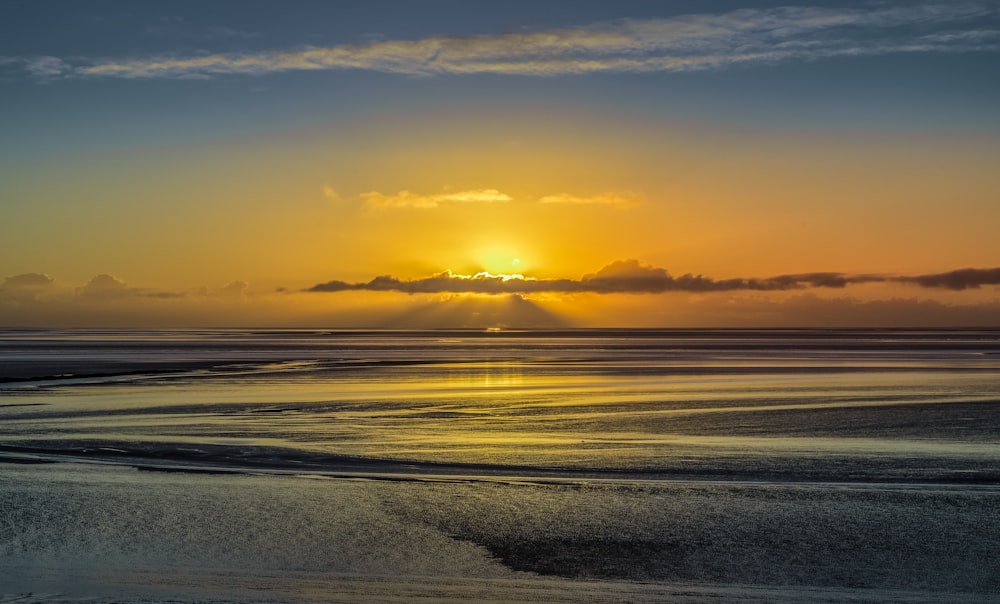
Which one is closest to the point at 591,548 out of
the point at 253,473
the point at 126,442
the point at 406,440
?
the point at 253,473

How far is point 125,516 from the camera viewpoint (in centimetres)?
1372

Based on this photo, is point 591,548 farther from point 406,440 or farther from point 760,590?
point 406,440

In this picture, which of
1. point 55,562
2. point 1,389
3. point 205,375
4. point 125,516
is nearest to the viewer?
point 55,562

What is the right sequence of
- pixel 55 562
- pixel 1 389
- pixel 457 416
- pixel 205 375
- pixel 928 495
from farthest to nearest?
pixel 205 375
pixel 1 389
pixel 457 416
pixel 928 495
pixel 55 562

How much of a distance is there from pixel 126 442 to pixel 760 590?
53.3 ft

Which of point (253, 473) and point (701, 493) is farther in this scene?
point (253, 473)

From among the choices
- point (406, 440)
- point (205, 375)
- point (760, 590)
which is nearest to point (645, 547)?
point (760, 590)

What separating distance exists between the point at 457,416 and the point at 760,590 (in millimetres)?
18233

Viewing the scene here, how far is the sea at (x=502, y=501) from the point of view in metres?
10.4

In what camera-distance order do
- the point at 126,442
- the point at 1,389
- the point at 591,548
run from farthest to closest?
the point at 1,389
the point at 126,442
the point at 591,548

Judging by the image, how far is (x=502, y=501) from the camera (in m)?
14.9

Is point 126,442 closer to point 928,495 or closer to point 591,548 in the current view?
point 591,548

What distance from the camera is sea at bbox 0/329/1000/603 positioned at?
34.3 feet

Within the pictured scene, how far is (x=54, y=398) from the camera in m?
34.4
